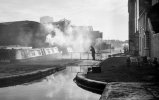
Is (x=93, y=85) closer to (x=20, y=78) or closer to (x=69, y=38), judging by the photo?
(x=20, y=78)

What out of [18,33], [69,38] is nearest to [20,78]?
[18,33]

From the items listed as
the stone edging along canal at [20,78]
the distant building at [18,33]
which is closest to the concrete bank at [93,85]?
the stone edging along canal at [20,78]

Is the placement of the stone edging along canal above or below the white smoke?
below

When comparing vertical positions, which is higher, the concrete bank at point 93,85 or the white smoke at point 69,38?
the white smoke at point 69,38

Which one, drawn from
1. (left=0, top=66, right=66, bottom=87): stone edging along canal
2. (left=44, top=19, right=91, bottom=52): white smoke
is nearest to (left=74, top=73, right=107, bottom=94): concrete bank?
(left=0, top=66, right=66, bottom=87): stone edging along canal

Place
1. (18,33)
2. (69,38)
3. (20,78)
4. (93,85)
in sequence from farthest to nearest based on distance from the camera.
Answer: (69,38)
(18,33)
(20,78)
(93,85)

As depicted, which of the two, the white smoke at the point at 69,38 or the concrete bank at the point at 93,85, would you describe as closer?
the concrete bank at the point at 93,85

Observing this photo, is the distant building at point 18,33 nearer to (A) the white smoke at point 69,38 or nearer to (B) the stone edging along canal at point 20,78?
(A) the white smoke at point 69,38

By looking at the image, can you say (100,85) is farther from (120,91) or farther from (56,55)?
(56,55)

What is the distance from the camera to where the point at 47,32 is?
1743 inches

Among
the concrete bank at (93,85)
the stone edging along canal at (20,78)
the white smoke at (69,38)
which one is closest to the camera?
the concrete bank at (93,85)

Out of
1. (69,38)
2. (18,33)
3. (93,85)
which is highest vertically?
(18,33)

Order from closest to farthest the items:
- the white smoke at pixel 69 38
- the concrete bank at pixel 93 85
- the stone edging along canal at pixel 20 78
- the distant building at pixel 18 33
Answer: the concrete bank at pixel 93 85, the stone edging along canal at pixel 20 78, the distant building at pixel 18 33, the white smoke at pixel 69 38

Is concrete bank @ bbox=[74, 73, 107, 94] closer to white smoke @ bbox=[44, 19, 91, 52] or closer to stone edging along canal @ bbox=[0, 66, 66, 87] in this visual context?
stone edging along canal @ bbox=[0, 66, 66, 87]
